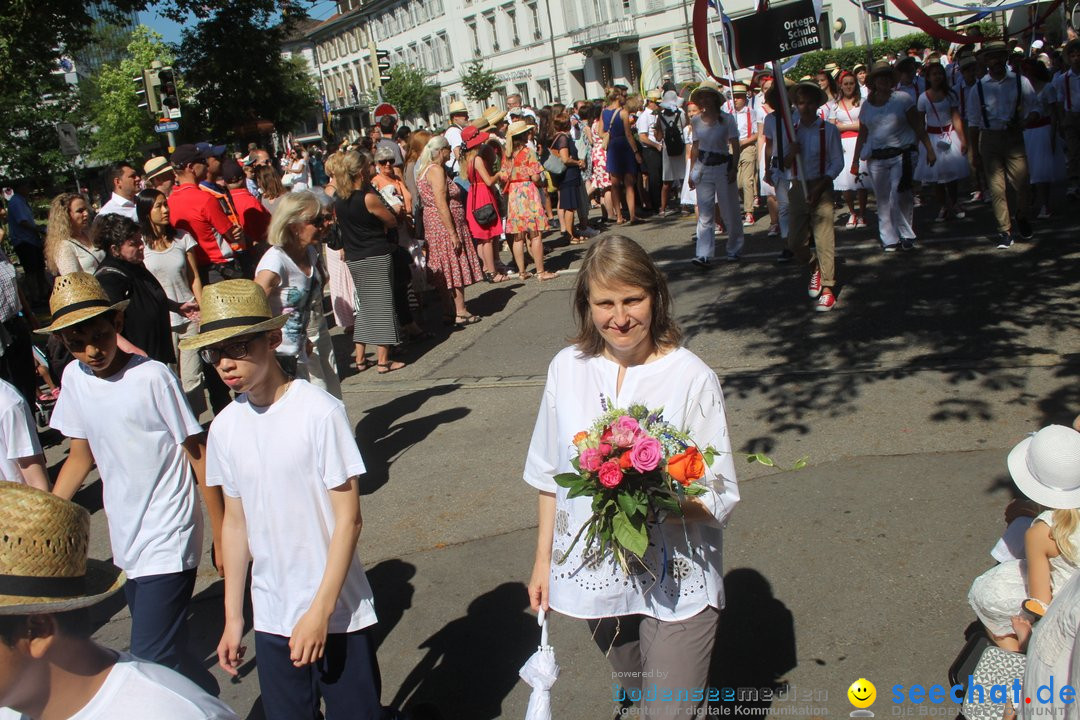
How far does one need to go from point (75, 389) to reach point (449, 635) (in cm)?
197

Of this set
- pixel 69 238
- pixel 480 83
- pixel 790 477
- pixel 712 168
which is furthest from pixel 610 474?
pixel 480 83

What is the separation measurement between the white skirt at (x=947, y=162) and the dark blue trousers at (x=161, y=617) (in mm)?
10199

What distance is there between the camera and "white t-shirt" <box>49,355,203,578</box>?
3.72 meters

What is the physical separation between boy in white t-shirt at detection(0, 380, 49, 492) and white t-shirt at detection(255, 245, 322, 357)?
6.17ft

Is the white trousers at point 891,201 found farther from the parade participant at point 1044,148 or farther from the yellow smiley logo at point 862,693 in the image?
the yellow smiley logo at point 862,693

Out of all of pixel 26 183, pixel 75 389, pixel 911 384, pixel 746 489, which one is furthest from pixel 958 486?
pixel 26 183

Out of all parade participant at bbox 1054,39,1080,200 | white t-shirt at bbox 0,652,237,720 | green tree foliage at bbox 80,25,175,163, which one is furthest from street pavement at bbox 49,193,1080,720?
green tree foliage at bbox 80,25,175,163

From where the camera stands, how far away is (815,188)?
8844mm

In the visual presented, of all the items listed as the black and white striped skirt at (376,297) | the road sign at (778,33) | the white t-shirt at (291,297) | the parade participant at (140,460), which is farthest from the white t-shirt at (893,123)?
the parade participant at (140,460)

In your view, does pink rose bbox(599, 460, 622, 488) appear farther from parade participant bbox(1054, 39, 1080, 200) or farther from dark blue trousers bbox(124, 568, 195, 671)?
parade participant bbox(1054, 39, 1080, 200)

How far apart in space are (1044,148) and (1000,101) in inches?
45.7

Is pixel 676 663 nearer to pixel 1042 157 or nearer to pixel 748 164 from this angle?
pixel 1042 157

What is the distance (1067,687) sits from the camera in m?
1.75

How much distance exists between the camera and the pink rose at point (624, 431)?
264 centimetres
